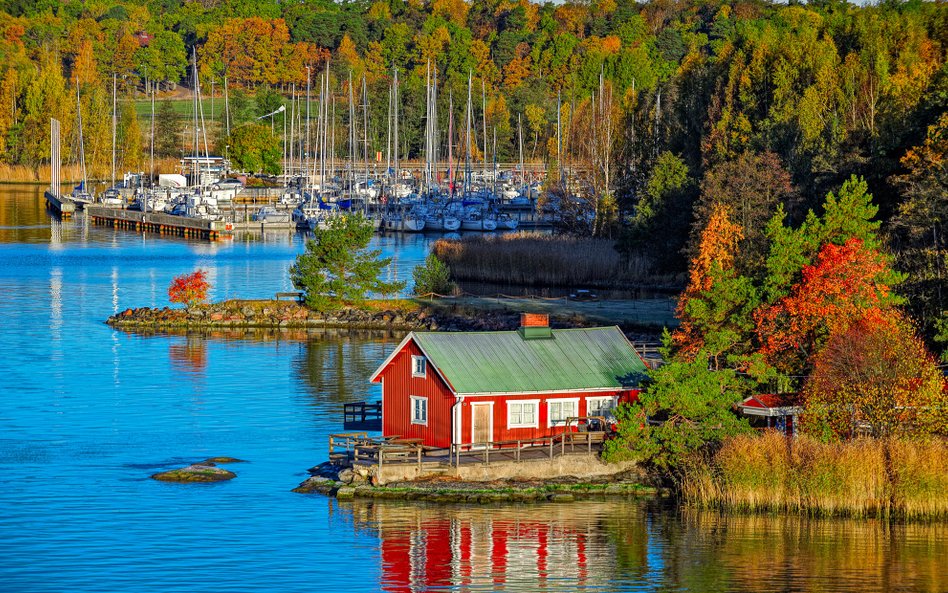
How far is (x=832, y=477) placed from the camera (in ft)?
146

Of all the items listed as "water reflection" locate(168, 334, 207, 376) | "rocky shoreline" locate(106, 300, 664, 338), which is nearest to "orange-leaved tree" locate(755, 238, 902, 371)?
"water reflection" locate(168, 334, 207, 376)

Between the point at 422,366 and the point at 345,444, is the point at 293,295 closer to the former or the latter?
the point at 345,444

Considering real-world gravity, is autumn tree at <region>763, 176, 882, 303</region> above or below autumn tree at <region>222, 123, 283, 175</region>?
below

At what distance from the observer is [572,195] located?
123562mm

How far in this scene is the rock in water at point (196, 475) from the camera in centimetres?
4950

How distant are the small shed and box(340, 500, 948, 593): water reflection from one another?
4.88 meters

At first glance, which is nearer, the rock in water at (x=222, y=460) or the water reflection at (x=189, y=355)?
the rock in water at (x=222, y=460)

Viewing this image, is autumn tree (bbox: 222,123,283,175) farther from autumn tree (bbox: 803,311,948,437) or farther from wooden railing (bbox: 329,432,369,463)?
autumn tree (bbox: 803,311,948,437)

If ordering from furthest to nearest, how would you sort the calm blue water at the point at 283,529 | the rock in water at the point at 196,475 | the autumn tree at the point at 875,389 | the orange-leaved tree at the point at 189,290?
the orange-leaved tree at the point at 189,290
the rock in water at the point at 196,475
the autumn tree at the point at 875,389
the calm blue water at the point at 283,529

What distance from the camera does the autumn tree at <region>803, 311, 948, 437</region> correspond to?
46.5 metres

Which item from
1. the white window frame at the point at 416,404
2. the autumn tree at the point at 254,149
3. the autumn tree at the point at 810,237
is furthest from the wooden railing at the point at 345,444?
the autumn tree at the point at 254,149

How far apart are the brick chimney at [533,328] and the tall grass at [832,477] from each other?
29.3 ft

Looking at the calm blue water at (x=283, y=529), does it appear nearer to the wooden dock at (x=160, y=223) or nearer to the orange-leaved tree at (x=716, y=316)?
the orange-leaved tree at (x=716, y=316)

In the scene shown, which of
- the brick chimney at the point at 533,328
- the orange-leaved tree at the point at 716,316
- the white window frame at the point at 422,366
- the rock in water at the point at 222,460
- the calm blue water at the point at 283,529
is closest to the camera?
the calm blue water at the point at 283,529
